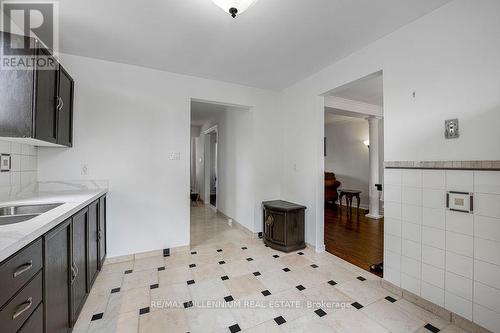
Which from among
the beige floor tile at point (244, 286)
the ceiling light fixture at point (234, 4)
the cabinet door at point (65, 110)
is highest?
the ceiling light fixture at point (234, 4)

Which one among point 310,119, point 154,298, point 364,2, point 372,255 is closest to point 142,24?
point 364,2

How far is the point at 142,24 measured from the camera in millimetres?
1985

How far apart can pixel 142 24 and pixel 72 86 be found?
1183 mm

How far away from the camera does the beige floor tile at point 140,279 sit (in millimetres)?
2203

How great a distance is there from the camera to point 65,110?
2.25m

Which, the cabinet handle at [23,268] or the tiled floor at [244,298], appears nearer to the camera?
the cabinet handle at [23,268]

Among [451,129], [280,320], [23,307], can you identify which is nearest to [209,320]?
[280,320]

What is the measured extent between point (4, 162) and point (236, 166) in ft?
10.2

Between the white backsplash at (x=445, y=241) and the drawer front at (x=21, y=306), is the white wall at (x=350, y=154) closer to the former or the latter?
the white backsplash at (x=445, y=241)

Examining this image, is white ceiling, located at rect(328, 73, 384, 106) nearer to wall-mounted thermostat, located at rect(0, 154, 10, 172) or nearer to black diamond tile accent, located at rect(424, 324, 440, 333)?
black diamond tile accent, located at rect(424, 324, 440, 333)

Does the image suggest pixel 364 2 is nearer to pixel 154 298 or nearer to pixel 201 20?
pixel 201 20

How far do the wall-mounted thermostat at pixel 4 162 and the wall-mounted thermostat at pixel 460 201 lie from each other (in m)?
3.76

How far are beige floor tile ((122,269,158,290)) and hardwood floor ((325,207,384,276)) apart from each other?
7.85 feet

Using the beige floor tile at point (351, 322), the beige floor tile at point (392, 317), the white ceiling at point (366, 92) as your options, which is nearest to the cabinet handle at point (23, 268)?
the beige floor tile at point (351, 322)
